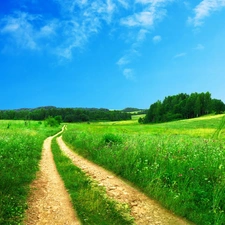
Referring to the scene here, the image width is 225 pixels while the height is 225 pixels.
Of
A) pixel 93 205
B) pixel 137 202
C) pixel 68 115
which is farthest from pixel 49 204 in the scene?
pixel 68 115

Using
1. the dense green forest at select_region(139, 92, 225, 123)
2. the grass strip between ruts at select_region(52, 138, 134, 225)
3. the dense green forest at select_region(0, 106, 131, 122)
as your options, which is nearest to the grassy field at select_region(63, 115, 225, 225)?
the grass strip between ruts at select_region(52, 138, 134, 225)

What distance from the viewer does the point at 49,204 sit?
7699 mm

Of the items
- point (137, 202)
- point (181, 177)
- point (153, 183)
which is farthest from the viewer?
point (181, 177)

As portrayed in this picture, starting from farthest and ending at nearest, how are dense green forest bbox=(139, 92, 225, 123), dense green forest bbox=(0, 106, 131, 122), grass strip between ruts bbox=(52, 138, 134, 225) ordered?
dense green forest bbox=(0, 106, 131, 122)
dense green forest bbox=(139, 92, 225, 123)
grass strip between ruts bbox=(52, 138, 134, 225)

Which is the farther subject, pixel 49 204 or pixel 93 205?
pixel 49 204

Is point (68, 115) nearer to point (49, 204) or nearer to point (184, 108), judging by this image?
point (184, 108)

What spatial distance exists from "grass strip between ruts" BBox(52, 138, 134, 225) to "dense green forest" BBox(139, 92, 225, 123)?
10515 cm

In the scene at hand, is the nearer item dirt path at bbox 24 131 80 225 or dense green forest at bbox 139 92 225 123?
dirt path at bbox 24 131 80 225

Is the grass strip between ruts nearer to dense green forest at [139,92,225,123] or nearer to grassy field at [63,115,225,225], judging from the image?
grassy field at [63,115,225,225]

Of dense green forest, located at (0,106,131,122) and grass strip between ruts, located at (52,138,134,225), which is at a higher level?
dense green forest, located at (0,106,131,122)

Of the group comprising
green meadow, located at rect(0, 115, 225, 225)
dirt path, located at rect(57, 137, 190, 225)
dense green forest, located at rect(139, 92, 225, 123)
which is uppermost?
dense green forest, located at rect(139, 92, 225, 123)

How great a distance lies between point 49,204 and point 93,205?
149 centimetres

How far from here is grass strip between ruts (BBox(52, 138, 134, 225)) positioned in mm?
6531

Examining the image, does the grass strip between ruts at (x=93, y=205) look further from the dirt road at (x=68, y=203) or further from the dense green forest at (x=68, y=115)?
the dense green forest at (x=68, y=115)
